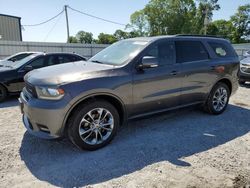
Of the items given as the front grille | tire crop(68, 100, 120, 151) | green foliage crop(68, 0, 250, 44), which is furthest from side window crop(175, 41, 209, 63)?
green foliage crop(68, 0, 250, 44)

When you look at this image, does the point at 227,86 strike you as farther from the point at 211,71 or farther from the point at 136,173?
the point at 136,173

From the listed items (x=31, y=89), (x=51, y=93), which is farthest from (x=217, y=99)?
(x=31, y=89)

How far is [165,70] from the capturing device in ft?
14.2

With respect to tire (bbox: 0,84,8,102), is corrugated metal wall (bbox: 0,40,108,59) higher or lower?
higher

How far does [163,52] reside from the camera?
444cm

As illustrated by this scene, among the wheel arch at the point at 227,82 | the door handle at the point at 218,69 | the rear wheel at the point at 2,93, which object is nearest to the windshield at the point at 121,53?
the door handle at the point at 218,69

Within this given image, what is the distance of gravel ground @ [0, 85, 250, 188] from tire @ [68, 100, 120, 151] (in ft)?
0.51

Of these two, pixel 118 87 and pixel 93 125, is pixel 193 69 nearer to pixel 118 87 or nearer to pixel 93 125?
pixel 118 87

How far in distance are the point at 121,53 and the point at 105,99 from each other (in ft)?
3.58

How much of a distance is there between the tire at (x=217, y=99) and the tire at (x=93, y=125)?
2552mm

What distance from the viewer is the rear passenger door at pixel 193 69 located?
15.3 feet

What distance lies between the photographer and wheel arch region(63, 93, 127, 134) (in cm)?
339

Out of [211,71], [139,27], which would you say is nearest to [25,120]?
[211,71]

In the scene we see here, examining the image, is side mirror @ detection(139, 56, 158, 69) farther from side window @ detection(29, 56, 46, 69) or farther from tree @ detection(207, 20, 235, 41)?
tree @ detection(207, 20, 235, 41)
